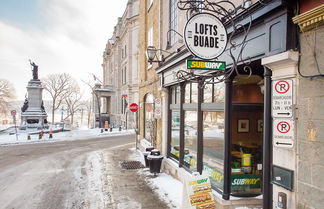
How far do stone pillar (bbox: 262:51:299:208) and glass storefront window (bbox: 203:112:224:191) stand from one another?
1.97 meters

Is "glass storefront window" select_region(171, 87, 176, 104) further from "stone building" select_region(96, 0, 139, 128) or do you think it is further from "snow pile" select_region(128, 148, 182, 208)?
"stone building" select_region(96, 0, 139, 128)

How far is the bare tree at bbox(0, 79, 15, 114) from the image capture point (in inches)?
1935

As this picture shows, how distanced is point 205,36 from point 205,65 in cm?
66

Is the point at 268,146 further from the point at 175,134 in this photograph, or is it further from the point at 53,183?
the point at 53,183

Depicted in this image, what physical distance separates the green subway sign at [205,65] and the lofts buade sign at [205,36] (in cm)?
35

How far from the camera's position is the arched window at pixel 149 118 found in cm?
1220

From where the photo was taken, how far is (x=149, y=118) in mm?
13172

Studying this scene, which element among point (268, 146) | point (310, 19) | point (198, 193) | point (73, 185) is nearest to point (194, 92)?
point (198, 193)

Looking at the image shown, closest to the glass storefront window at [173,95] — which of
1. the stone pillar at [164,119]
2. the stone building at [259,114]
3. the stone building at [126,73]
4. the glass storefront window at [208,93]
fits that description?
the stone building at [259,114]

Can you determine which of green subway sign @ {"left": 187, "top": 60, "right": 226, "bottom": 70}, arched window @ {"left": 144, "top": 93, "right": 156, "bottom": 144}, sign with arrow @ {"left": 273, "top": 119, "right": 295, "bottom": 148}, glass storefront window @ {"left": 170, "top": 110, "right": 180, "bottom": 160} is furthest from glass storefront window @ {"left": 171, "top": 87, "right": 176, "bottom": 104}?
sign with arrow @ {"left": 273, "top": 119, "right": 295, "bottom": 148}

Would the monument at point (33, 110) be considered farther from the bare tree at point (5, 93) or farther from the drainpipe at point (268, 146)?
the drainpipe at point (268, 146)

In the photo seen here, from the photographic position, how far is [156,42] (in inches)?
449

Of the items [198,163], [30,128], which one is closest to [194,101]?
[198,163]

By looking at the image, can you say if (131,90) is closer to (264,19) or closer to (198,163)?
(198,163)
